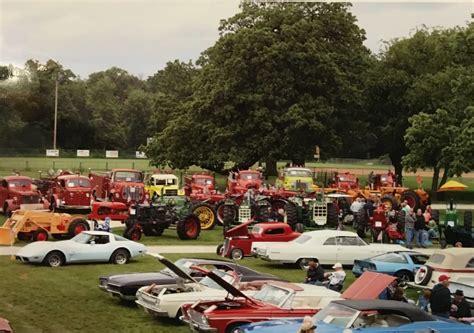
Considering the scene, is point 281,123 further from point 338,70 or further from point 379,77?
point 379,77

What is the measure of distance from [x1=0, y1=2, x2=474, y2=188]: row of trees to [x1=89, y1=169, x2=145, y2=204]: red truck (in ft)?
28.5

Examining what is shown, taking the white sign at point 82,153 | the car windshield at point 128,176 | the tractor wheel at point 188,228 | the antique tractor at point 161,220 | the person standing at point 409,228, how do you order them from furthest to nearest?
the white sign at point 82,153, the car windshield at point 128,176, the tractor wheel at point 188,228, the person standing at point 409,228, the antique tractor at point 161,220

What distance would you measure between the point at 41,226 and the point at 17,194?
872cm

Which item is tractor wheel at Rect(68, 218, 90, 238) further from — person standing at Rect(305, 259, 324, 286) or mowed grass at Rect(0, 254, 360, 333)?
person standing at Rect(305, 259, 324, 286)

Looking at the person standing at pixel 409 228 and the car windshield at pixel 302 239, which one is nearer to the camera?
the car windshield at pixel 302 239

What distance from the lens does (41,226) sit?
26.6m

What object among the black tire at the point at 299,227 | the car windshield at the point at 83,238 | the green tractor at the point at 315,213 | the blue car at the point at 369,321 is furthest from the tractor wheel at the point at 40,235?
the blue car at the point at 369,321

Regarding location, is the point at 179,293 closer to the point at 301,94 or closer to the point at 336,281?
the point at 336,281

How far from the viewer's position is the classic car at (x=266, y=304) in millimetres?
13773

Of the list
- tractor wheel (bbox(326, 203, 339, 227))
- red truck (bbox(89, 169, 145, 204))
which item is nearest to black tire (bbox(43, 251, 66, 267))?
red truck (bbox(89, 169, 145, 204))

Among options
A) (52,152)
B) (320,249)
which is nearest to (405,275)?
(320,249)

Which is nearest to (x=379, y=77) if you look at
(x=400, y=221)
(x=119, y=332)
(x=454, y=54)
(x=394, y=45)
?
(x=394, y=45)

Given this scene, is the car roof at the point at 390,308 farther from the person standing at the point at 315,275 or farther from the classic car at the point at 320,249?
the classic car at the point at 320,249

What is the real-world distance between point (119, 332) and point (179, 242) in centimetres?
1350
